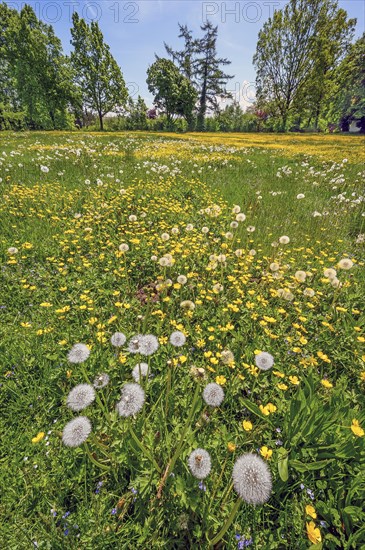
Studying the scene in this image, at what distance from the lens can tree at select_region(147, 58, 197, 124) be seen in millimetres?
49500

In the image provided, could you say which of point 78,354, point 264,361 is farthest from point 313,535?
point 78,354

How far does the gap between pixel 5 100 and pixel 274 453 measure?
2398 inches

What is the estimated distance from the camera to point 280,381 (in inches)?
94.4

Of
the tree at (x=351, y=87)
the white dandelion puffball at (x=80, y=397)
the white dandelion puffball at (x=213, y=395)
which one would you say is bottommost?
the white dandelion puffball at (x=213, y=395)

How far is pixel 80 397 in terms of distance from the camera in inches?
65.9

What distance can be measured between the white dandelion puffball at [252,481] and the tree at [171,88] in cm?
6004

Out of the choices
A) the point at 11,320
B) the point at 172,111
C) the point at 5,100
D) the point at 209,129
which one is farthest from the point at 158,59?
the point at 11,320

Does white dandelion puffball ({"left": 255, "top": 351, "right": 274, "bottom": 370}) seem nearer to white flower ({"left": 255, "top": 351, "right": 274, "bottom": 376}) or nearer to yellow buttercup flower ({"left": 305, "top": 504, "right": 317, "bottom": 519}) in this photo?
white flower ({"left": 255, "top": 351, "right": 274, "bottom": 376})

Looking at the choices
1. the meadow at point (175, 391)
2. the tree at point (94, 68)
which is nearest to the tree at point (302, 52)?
the tree at point (94, 68)

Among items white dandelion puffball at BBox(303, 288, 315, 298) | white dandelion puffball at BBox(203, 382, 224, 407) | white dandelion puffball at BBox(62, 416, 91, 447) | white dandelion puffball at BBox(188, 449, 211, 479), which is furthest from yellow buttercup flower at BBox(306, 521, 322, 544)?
white dandelion puffball at BBox(303, 288, 315, 298)

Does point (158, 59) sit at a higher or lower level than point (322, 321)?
higher

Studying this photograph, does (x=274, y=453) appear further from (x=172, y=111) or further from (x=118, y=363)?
(x=172, y=111)

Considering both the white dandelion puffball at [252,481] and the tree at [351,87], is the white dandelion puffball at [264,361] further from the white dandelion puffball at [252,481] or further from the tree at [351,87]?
the tree at [351,87]

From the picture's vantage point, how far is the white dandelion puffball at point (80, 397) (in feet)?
5.33
